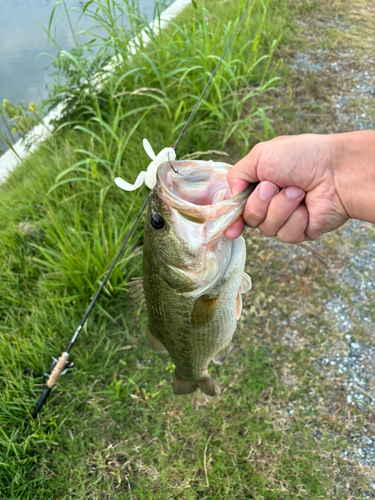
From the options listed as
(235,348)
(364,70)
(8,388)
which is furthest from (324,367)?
(364,70)

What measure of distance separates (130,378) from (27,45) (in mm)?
5404

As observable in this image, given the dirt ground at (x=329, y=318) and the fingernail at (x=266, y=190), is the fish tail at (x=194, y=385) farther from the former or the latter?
the fingernail at (x=266, y=190)

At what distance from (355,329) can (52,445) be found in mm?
2192

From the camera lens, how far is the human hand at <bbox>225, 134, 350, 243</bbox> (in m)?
1.29

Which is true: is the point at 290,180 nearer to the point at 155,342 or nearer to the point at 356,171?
the point at 356,171

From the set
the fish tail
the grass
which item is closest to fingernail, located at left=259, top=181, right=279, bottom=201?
the fish tail

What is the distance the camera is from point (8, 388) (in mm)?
2299

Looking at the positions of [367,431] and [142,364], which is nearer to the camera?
[367,431]

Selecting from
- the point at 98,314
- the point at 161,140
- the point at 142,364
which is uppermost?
the point at 161,140

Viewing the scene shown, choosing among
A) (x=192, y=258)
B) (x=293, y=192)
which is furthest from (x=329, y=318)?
(x=192, y=258)

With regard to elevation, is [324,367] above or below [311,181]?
below

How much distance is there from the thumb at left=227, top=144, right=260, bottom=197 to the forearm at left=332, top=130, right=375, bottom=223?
28 cm

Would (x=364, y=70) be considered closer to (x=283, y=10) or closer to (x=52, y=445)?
(x=283, y=10)

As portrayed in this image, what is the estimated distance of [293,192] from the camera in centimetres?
137
